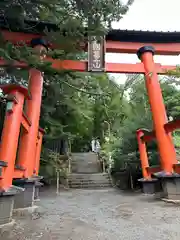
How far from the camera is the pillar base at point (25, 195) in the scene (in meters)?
4.85

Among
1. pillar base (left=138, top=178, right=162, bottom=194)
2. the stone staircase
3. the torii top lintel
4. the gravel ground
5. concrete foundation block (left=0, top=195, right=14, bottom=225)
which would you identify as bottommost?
the gravel ground

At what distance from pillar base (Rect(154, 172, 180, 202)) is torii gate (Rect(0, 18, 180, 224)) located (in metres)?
0.14

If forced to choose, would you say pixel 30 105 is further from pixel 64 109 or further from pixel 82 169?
pixel 82 169

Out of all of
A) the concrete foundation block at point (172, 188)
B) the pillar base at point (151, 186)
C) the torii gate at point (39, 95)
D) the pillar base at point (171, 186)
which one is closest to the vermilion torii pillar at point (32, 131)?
the torii gate at point (39, 95)

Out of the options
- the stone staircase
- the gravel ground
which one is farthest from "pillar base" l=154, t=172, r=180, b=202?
the stone staircase

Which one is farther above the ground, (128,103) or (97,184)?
(128,103)

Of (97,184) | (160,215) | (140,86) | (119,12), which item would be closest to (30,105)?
(119,12)

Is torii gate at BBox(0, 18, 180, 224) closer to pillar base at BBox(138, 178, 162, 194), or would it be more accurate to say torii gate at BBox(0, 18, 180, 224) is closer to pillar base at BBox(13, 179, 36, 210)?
pillar base at BBox(13, 179, 36, 210)

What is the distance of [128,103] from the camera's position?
8.07 metres

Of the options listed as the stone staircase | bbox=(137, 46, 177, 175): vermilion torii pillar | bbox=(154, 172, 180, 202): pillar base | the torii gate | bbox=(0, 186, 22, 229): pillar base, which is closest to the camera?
bbox=(0, 186, 22, 229): pillar base

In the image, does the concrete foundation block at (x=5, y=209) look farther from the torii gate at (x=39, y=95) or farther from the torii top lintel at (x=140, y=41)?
the torii top lintel at (x=140, y=41)

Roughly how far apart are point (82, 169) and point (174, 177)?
10.4 metres

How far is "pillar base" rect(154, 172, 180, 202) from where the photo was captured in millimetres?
5363

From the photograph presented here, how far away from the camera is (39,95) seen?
624 cm
